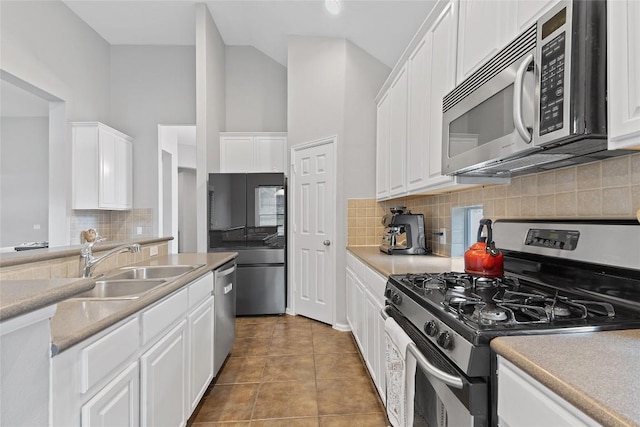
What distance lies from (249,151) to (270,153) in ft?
0.95

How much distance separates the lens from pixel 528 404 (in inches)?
29.6

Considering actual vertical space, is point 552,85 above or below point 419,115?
below

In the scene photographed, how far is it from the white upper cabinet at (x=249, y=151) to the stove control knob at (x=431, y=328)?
3.84 metres

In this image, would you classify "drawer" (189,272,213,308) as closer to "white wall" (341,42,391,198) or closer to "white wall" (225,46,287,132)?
"white wall" (341,42,391,198)

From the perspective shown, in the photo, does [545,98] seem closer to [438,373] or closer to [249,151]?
[438,373]

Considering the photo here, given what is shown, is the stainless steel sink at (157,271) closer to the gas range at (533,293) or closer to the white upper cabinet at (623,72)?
the gas range at (533,293)

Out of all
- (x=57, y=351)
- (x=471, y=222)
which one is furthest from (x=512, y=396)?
(x=471, y=222)

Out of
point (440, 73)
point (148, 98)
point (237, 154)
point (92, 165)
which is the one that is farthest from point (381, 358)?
point (148, 98)

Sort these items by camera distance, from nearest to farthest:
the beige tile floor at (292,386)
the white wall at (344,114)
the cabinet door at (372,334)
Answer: the beige tile floor at (292,386)
the cabinet door at (372,334)
the white wall at (344,114)

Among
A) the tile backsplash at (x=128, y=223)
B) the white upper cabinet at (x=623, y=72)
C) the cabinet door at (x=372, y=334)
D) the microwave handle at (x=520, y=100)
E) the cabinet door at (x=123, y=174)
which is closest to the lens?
the white upper cabinet at (x=623, y=72)

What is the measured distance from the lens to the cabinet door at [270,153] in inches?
189

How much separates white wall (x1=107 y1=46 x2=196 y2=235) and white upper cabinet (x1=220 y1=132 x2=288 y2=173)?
93 cm

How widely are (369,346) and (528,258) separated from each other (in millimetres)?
1238

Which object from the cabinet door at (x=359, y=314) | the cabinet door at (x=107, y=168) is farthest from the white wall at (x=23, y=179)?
the cabinet door at (x=359, y=314)
